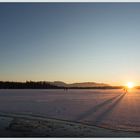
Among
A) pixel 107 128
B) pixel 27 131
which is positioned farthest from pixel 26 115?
pixel 107 128

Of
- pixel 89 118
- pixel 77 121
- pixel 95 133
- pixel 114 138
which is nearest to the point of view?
pixel 114 138

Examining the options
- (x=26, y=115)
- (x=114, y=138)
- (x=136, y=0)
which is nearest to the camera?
(x=114, y=138)

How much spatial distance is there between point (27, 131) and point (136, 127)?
3863mm

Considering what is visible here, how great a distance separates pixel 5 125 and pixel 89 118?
11.7 feet

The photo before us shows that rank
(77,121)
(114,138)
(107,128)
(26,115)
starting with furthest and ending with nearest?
(26,115), (77,121), (107,128), (114,138)

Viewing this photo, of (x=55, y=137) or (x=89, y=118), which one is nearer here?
(x=55, y=137)

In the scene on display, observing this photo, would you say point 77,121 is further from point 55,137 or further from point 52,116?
point 55,137

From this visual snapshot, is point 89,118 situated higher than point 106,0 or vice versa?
point 106,0

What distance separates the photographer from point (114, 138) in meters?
→ 8.70

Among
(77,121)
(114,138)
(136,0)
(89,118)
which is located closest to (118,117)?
(89,118)

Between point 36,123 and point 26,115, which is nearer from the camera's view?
point 36,123

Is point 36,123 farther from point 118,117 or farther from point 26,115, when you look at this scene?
point 118,117

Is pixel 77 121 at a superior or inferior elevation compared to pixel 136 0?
inferior

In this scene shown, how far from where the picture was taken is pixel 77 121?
464 inches
